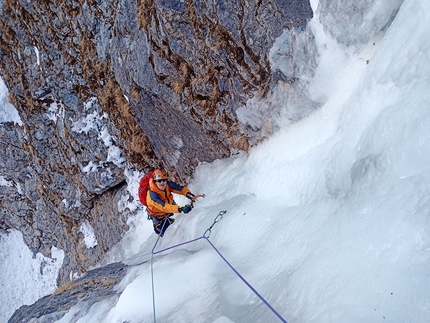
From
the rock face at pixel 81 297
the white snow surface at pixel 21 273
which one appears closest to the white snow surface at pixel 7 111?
the white snow surface at pixel 21 273

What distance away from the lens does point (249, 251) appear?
3.16 meters

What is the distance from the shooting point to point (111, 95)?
7484mm

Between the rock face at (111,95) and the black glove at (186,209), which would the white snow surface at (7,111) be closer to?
the rock face at (111,95)

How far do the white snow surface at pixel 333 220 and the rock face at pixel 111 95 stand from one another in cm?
96

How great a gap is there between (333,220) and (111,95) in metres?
6.12

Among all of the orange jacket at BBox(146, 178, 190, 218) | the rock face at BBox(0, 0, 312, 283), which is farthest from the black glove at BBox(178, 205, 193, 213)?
the rock face at BBox(0, 0, 312, 283)

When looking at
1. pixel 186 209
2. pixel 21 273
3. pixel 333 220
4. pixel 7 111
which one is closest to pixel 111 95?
pixel 186 209

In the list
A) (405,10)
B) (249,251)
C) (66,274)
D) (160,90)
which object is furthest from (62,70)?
(405,10)

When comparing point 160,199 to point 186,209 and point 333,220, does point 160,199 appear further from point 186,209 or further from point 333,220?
point 333,220

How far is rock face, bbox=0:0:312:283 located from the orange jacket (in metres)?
0.93

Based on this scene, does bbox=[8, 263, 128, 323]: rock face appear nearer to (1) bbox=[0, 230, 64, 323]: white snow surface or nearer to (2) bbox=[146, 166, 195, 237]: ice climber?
(2) bbox=[146, 166, 195, 237]: ice climber

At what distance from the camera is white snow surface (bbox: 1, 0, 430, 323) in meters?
1.78

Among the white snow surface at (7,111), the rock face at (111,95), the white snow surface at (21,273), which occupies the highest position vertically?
the white snow surface at (7,111)

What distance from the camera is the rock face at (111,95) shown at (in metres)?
4.62
